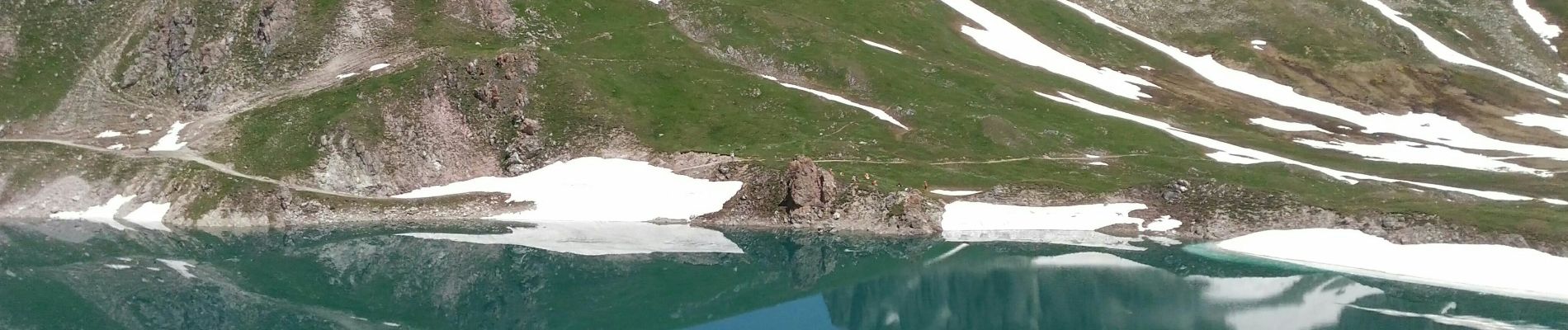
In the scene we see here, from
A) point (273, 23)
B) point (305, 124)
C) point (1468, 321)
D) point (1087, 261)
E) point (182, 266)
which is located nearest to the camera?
point (1468, 321)

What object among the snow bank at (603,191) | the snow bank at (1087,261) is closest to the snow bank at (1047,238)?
the snow bank at (1087,261)

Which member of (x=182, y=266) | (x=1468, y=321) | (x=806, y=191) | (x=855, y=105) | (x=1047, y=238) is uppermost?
(x=855, y=105)

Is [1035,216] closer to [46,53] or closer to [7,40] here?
→ [46,53]

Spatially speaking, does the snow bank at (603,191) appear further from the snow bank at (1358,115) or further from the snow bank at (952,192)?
the snow bank at (1358,115)

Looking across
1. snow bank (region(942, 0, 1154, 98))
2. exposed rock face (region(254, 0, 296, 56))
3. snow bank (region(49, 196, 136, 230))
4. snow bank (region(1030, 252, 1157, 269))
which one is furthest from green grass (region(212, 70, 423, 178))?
snow bank (region(942, 0, 1154, 98))

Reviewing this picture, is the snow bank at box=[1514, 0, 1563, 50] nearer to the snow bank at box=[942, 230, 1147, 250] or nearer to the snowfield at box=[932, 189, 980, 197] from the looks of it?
the snow bank at box=[942, 230, 1147, 250]

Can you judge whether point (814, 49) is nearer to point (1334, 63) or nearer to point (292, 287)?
point (292, 287)

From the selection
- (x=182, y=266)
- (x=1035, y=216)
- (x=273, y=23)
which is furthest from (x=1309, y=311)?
(x=273, y=23)
